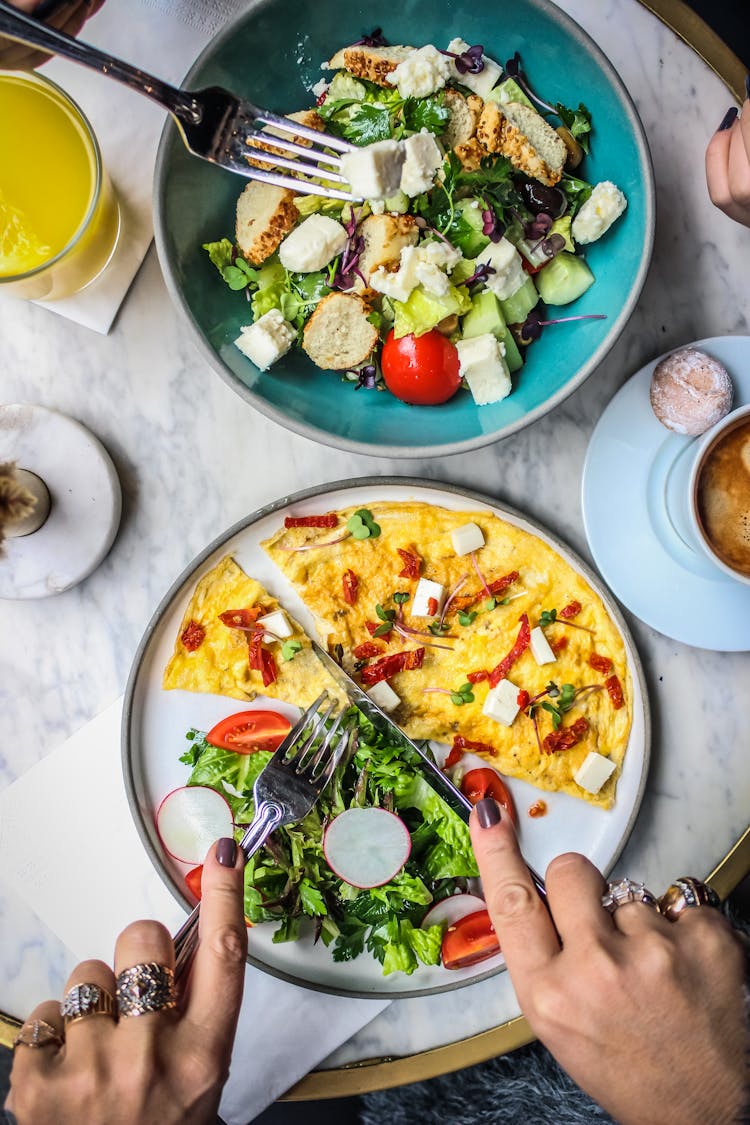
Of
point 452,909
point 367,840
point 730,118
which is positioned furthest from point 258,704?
point 730,118

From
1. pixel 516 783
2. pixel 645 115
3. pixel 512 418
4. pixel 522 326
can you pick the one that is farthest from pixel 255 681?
pixel 645 115

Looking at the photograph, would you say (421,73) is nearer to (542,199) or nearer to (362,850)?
(542,199)

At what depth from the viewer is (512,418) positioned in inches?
77.2

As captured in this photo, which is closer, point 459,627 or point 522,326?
point 522,326

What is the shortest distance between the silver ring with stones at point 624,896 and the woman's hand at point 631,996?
0.01 meters

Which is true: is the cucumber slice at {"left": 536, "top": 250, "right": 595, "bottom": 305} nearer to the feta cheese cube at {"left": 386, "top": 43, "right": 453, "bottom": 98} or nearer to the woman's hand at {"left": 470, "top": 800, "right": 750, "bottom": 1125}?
the feta cheese cube at {"left": 386, "top": 43, "right": 453, "bottom": 98}

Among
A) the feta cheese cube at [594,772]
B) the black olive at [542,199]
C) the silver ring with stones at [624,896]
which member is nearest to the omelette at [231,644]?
the feta cheese cube at [594,772]

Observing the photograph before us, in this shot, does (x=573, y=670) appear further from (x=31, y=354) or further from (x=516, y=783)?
(x=31, y=354)

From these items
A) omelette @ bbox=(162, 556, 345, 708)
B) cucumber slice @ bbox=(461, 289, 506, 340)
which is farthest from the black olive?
omelette @ bbox=(162, 556, 345, 708)

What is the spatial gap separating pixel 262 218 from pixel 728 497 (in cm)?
118

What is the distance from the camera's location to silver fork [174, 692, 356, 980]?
6.87ft

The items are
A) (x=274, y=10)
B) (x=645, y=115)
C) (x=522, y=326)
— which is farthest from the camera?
(x=645, y=115)

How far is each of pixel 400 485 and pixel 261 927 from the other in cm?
113

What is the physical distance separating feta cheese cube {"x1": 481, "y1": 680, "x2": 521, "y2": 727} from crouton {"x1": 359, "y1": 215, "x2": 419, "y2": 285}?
3.31 ft
